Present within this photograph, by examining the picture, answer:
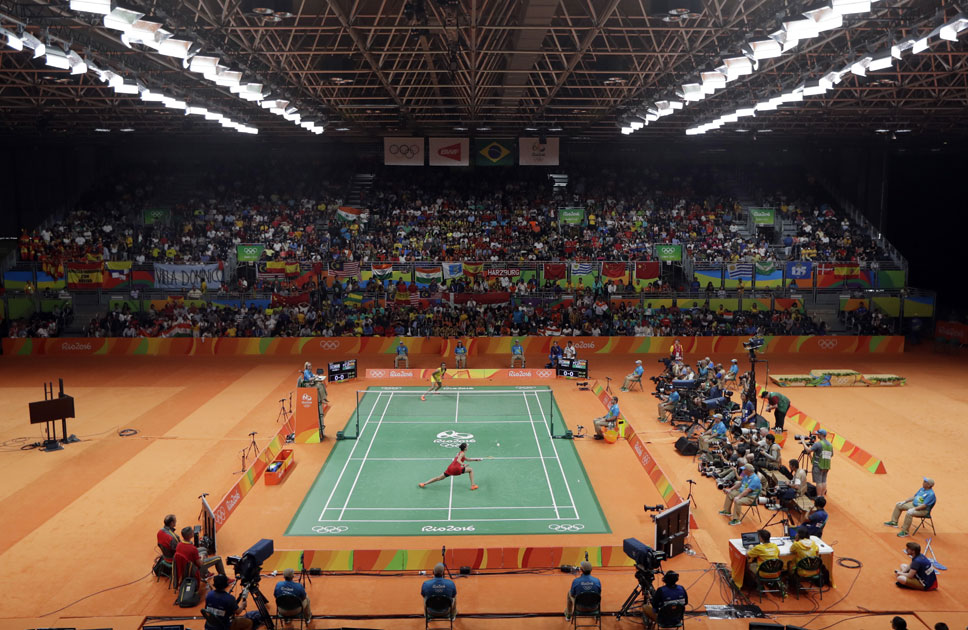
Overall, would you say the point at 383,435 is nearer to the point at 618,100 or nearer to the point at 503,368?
the point at 503,368

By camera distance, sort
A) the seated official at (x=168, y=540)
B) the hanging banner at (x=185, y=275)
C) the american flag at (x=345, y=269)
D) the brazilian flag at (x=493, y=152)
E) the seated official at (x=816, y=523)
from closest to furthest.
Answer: the seated official at (x=168, y=540) → the seated official at (x=816, y=523) → the hanging banner at (x=185, y=275) → the brazilian flag at (x=493, y=152) → the american flag at (x=345, y=269)

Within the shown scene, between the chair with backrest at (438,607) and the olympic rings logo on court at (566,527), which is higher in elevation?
the chair with backrest at (438,607)

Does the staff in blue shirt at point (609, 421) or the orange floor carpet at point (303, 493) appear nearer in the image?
the orange floor carpet at point (303, 493)

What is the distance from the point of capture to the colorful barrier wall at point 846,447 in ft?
69.4

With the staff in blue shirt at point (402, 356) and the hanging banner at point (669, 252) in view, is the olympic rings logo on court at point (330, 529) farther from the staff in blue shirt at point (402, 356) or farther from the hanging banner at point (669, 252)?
the hanging banner at point (669, 252)

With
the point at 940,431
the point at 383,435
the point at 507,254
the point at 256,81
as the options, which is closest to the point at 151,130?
the point at 256,81

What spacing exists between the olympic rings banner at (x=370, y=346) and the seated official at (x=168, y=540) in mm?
24233

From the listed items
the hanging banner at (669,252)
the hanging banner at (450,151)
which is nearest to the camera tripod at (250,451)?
the hanging banner at (450,151)

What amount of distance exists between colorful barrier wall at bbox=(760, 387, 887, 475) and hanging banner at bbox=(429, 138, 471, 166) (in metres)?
21.7

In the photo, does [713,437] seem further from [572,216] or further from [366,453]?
[572,216]

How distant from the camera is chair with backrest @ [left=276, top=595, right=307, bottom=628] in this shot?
41.5ft

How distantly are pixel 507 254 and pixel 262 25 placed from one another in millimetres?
25150

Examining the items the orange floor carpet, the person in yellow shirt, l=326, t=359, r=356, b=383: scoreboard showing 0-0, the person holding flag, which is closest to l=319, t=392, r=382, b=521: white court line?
the orange floor carpet

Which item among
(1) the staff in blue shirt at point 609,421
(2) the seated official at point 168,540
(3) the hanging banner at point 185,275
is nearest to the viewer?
(2) the seated official at point 168,540
